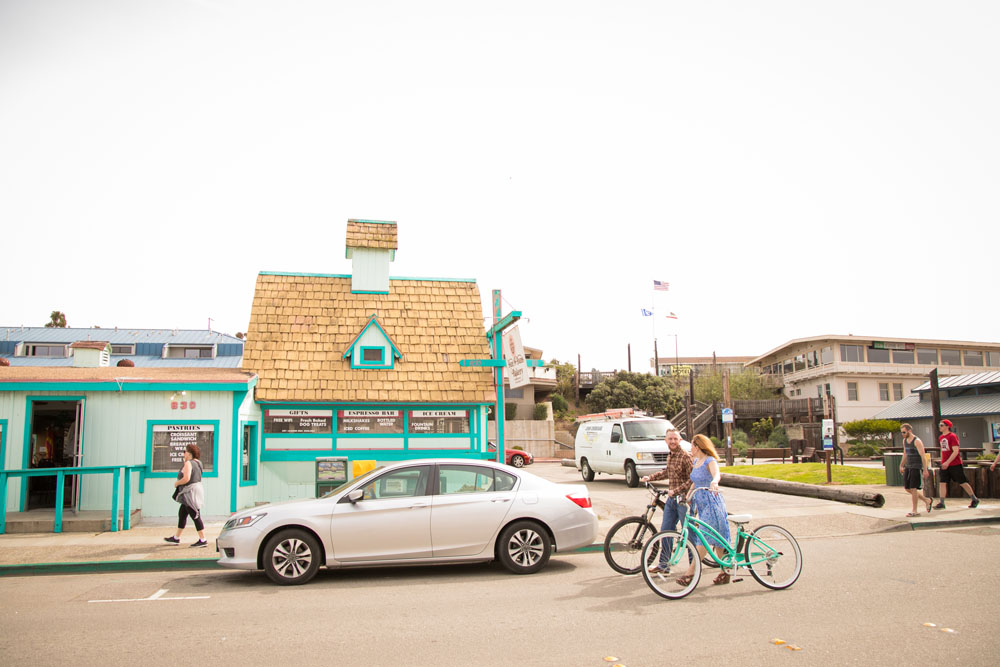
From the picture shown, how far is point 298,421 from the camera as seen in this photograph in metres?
15.8

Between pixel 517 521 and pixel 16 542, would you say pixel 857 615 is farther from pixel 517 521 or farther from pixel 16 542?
pixel 16 542

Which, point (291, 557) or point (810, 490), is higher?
point (291, 557)

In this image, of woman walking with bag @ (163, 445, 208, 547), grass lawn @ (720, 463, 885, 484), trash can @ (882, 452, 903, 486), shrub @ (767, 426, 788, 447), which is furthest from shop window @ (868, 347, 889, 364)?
woman walking with bag @ (163, 445, 208, 547)

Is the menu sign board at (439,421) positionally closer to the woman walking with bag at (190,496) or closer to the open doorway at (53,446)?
the woman walking with bag at (190,496)

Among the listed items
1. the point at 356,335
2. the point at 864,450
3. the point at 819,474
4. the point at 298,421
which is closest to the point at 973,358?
the point at 864,450

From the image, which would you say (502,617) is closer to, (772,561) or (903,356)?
(772,561)

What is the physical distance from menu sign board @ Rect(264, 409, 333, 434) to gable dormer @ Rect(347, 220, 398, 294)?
383 centimetres

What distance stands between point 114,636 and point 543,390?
47.2 metres

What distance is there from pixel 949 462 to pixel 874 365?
138 feet

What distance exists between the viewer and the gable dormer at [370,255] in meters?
18.4

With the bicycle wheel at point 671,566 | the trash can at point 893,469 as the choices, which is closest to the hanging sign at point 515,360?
the bicycle wheel at point 671,566

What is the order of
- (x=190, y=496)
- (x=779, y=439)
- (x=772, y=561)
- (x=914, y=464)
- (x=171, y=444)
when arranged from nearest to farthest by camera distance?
(x=772, y=561) → (x=190, y=496) → (x=914, y=464) → (x=171, y=444) → (x=779, y=439)

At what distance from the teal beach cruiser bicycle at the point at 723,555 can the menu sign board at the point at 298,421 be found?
9898 millimetres

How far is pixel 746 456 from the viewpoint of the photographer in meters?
35.4
